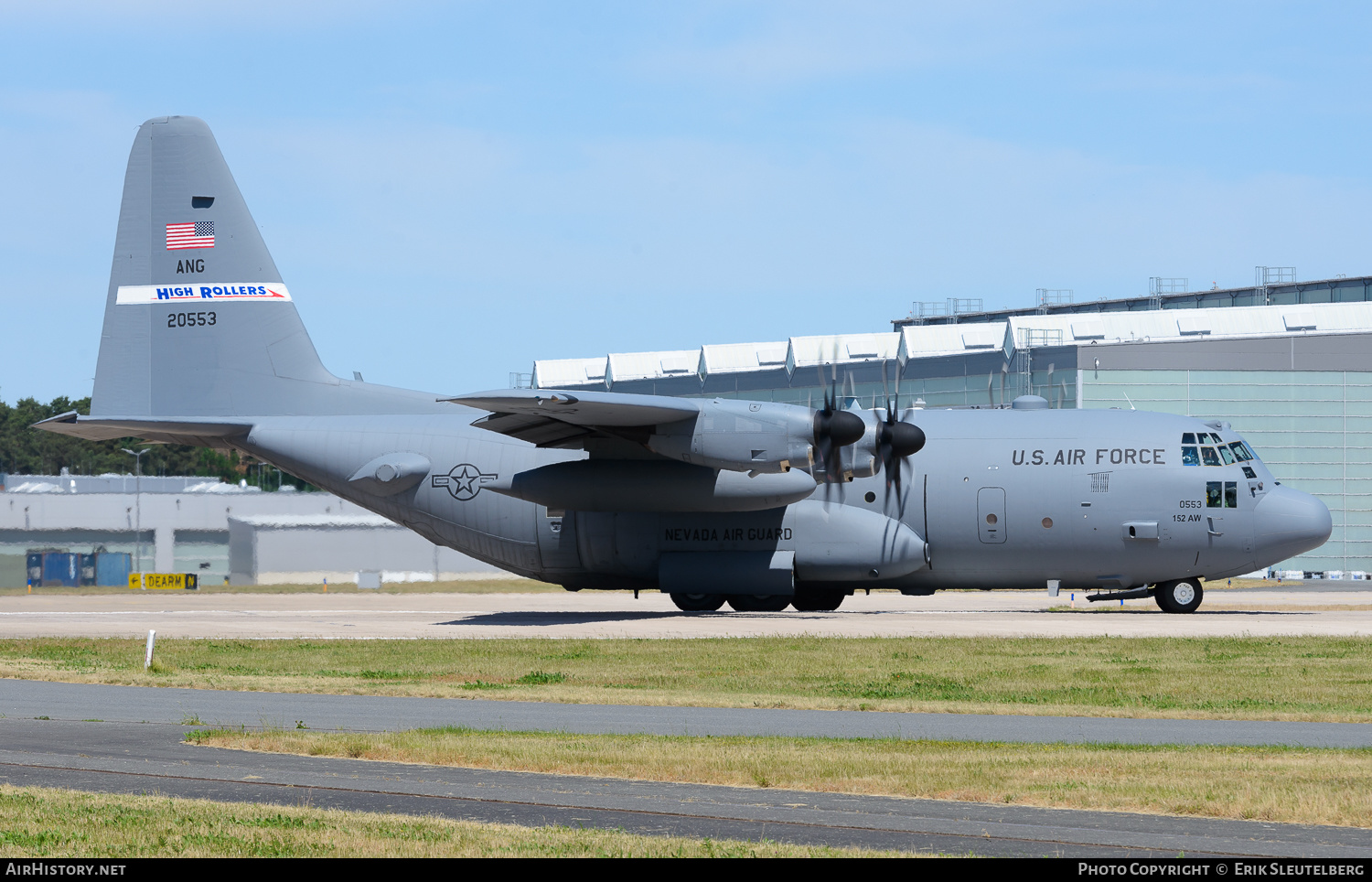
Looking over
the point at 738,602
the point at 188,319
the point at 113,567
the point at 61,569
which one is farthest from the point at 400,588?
the point at 113,567

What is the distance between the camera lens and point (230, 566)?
66.3 metres

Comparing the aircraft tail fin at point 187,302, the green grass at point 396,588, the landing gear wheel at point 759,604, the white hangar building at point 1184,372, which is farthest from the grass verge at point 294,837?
the white hangar building at point 1184,372

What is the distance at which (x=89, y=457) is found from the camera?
147 metres

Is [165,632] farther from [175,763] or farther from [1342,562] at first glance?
[1342,562]

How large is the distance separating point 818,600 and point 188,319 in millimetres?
17838

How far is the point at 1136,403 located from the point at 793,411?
44.3 metres

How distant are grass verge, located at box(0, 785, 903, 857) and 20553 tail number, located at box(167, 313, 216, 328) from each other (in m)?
26.9

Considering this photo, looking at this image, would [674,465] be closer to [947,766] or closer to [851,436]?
[851,436]

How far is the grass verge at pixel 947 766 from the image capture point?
11.1 metres

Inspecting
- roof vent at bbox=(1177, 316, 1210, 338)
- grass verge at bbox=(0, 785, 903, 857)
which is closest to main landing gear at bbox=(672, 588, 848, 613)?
grass verge at bbox=(0, 785, 903, 857)

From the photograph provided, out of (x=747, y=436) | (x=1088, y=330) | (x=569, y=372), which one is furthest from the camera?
(x=569, y=372)

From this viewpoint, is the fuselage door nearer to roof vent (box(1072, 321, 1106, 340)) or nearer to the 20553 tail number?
the 20553 tail number

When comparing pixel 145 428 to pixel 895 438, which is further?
pixel 145 428

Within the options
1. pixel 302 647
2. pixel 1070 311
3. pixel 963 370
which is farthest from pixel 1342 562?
pixel 302 647
